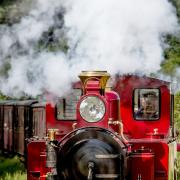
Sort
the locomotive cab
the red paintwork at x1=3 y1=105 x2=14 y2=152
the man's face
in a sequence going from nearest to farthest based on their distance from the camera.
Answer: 1. the locomotive cab
2. the man's face
3. the red paintwork at x1=3 y1=105 x2=14 y2=152

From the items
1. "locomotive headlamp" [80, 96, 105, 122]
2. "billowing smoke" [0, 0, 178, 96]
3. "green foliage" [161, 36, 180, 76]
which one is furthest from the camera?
"green foliage" [161, 36, 180, 76]

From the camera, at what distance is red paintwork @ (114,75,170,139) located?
31.3 feet

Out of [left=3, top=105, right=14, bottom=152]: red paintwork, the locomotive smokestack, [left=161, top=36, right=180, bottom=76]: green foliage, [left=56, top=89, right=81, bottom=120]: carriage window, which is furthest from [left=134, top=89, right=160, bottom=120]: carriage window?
[left=3, top=105, right=14, bottom=152]: red paintwork

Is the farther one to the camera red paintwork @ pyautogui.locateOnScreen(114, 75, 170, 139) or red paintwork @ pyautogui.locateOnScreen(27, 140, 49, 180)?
red paintwork @ pyautogui.locateOnScreen(114, 75, 170, 139)

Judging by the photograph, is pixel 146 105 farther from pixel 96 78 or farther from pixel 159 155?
pixel 96 78

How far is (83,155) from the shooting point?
24.2 ft

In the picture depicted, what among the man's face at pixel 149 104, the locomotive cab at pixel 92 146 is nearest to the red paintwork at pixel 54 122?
the man's face at pixel 149 104

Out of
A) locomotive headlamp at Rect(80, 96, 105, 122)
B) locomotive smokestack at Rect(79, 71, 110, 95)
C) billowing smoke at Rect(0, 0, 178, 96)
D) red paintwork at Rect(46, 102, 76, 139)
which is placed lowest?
red paintwork at Rect(46, 102, 76, 139)

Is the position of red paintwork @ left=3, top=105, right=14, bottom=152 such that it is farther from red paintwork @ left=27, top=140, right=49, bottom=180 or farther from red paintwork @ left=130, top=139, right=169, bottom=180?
red paintwork @ left=130, top=139, right=169, bottom=180

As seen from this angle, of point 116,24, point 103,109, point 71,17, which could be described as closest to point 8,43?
point 71,17

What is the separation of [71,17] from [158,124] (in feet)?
6.54

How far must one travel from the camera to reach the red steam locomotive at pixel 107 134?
7387 mm

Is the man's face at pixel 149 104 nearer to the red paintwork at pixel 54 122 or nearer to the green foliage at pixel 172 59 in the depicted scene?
the red paintwork at pixel 54 122

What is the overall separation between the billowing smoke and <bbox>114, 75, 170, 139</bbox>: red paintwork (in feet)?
0.95
